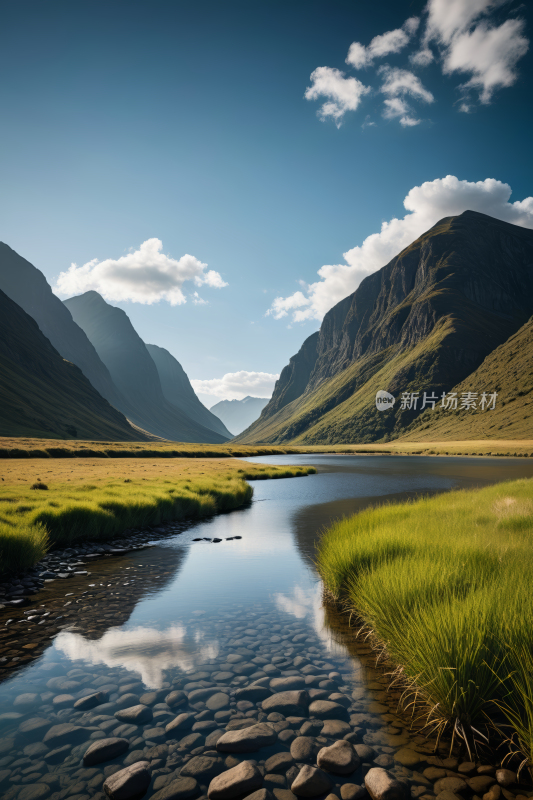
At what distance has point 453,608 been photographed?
6.51 metres

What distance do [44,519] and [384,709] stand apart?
55.2 feet

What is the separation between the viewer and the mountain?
4892 inches

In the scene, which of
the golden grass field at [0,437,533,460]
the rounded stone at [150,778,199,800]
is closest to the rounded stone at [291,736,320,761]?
the rounded stone at [150,778,199,800]

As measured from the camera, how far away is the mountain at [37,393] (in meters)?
124

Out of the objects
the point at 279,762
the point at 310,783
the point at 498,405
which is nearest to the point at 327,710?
the point at 279,762

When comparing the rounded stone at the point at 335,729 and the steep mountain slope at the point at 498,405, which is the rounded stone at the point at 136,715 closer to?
the rounded stone at the point at 335,729

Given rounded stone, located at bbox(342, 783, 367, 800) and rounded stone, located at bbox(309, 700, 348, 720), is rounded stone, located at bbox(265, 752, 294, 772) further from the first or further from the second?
rounded stone, located at bbox(309, 700, 348, 720)

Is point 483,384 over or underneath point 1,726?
over

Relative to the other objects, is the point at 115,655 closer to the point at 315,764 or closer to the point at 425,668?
the point at 315,764

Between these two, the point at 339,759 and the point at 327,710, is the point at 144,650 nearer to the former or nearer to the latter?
the point at 327,710

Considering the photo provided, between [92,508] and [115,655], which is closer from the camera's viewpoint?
[115,655]

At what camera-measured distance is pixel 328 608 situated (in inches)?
468

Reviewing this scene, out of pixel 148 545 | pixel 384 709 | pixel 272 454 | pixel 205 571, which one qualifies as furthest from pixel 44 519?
pixel 272 454

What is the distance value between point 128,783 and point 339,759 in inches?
108
